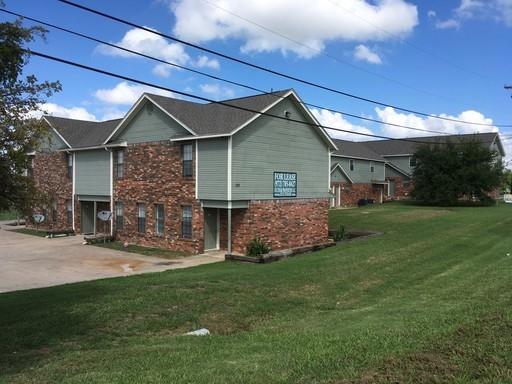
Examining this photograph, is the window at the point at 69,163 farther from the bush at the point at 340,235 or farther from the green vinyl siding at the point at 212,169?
the bush at the point at 340,235

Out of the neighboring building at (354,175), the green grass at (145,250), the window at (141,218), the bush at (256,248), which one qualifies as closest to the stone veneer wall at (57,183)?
the green grass at (145,250)

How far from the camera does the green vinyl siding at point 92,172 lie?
2820 cm

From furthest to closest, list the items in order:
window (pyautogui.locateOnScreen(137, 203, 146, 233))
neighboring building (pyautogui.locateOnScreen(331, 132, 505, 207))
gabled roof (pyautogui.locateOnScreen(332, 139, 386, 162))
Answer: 1. gabled roof (pyautogui.locateOnScreen(332, 139, 386, 162))
2. neighboring building (pyautogui.locateOnScreen(331, 132, 505, 207))
3. window (pyautogui.locateOnScreen(137, 203, 146, 233))

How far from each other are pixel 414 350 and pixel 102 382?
142 inches

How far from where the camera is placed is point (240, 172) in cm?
2159

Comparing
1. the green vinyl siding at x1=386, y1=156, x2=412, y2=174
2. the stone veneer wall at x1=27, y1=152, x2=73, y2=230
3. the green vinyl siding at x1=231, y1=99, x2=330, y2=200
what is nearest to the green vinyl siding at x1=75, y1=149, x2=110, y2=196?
the stone veneer wall at x1=27, y1=152, x2=73, y2=230

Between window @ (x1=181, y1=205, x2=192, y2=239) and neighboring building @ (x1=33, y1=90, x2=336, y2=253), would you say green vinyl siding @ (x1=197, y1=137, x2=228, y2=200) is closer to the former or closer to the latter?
neighboring building @ (x1=33, y1=90, x2=336, y2=253)

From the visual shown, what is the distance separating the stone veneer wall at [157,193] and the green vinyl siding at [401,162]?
132 ft

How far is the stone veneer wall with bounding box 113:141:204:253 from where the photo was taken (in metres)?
22.8

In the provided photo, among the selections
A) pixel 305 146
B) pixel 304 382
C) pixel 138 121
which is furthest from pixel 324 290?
pixel 138 121

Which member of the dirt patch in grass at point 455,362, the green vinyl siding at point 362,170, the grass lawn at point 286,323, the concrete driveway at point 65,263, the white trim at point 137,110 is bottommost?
the concrete driveway at point 65,263

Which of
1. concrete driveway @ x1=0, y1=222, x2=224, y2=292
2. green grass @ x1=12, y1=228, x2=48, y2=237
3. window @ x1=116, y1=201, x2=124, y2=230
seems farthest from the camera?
green grass @ x1=12, y1=228, x2=48, y2=237

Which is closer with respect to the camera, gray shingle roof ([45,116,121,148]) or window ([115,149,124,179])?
window ([115,149,124,179])

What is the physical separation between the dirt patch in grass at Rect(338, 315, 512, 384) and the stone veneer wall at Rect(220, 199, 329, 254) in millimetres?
15947
